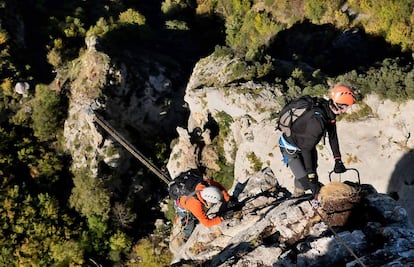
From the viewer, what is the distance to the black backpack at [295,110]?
1303cm

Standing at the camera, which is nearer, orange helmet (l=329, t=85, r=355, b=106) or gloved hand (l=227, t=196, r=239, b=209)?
orange helmet (l=329, t=85, r=355, b=106)

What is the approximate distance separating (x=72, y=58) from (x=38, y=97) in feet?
26.8

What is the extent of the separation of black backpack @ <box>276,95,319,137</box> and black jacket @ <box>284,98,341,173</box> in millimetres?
107

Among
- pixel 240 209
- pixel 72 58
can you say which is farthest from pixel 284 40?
pixel 240 209

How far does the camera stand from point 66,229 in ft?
131

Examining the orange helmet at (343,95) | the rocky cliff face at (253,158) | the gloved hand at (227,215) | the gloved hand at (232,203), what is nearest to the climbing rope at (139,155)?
A: the gloved hand at (227,215)

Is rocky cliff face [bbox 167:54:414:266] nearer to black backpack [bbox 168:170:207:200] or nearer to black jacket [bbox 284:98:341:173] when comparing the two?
black jacket [bbox 284:98:341:173]

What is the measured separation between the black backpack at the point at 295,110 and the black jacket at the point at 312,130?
0.35ft

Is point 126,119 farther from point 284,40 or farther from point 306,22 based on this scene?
point 306,22

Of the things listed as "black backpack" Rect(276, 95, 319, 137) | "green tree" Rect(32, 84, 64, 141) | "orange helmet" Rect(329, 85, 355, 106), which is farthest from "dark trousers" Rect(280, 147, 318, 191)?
"green tree" Rect(32, 84, 64, 141)

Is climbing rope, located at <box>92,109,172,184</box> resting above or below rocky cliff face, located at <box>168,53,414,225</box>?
below

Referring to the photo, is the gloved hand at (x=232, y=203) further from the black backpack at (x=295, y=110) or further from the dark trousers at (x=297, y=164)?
the black backpack at (x=295, y=110)

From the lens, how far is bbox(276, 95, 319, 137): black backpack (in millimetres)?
13031

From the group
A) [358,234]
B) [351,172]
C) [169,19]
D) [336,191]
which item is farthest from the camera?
[169,19]
